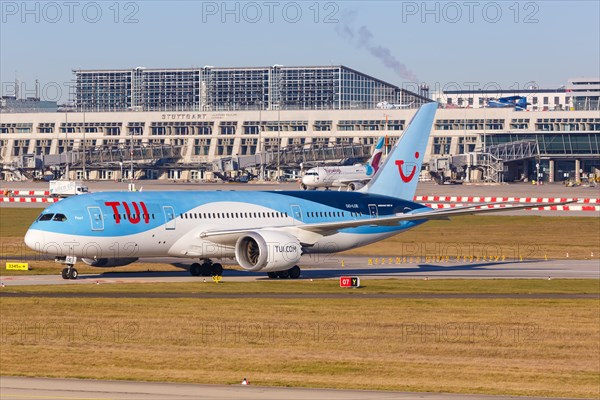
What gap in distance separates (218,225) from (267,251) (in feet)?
12.7

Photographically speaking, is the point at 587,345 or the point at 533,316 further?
the point at 533,316

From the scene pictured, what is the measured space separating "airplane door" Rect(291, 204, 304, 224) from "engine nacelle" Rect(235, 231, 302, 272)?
3.05 m

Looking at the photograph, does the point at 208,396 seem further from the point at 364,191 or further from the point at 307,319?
the point at 364,191

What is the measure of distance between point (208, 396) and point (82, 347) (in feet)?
31.9

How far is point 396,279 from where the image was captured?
56625 mm

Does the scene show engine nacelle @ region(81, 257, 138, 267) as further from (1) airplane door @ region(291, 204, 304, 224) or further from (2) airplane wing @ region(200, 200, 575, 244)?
(1) airplane door @ region(291, 204, 304, 224)

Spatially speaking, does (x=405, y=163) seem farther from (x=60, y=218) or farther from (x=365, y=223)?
(x=60, y=218)

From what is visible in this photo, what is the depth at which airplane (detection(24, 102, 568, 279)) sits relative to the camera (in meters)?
54.2

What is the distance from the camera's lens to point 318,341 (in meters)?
36.2

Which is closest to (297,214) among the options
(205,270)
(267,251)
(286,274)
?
(286,274)

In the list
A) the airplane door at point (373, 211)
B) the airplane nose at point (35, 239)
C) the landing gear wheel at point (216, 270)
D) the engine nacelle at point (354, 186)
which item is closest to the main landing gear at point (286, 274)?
the landing gear wheel at point (216, 270)

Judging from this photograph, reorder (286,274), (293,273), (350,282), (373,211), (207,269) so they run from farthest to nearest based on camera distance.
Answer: (373,211) → (207,269) → (293,273) → (286,274) → (350,282)

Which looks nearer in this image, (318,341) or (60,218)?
(318,341)

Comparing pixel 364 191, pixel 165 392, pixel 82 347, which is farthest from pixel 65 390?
pixel 364 191
